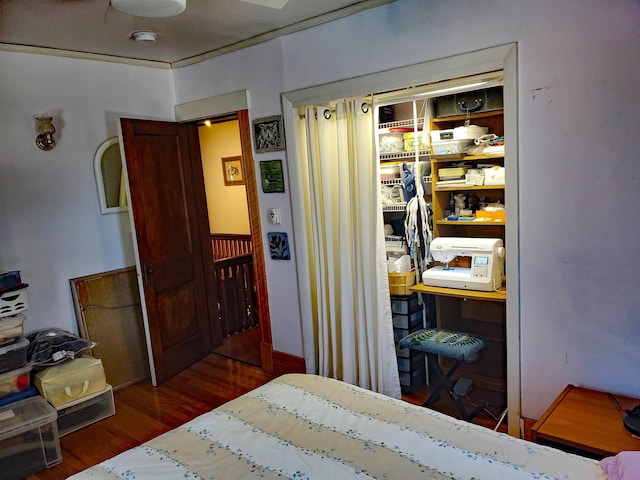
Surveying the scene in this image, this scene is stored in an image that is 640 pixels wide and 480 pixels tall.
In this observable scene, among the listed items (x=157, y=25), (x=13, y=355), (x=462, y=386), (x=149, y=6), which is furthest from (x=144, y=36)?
(x=462, y=386)

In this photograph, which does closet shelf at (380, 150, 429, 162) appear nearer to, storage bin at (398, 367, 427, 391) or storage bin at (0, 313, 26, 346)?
storage bin at (398, 367, 427, 391)

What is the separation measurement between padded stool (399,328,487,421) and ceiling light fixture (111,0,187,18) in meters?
2.18

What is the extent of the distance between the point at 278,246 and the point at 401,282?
907 mm

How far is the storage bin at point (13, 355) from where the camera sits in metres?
2.73

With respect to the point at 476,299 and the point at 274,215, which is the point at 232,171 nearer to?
the point at 274,215

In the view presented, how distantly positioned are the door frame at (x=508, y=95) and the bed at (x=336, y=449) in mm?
815

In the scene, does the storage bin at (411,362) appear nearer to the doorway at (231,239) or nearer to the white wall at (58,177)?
the doorway at (231,239)

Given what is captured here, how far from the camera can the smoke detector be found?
2967 mm

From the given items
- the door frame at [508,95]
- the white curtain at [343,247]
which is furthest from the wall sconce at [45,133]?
the door frame at [508,95]

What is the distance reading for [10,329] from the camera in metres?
2.75

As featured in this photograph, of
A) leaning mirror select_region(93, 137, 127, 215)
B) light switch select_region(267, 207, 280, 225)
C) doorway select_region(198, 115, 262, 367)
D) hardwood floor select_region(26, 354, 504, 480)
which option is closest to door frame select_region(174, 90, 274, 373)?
light switch select_region(267, 207, 280, 225)

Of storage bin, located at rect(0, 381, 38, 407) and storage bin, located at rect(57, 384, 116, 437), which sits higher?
storage bin, located at rect(0, 381, 38, 407)

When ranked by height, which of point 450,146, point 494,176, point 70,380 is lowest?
point 70,380

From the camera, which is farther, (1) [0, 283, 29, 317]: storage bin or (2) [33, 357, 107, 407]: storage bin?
(2) [33, 357, 107, 407]: storage bin
